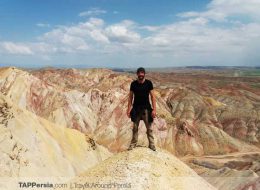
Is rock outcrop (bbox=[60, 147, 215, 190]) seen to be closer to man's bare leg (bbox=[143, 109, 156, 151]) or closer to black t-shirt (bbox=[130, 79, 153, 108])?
man's bare leg (bbox=[143, 109, 156, 151])

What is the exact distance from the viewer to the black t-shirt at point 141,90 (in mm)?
14148

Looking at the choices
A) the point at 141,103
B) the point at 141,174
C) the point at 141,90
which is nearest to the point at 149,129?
the point at 141,103

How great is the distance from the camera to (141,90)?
14.2m

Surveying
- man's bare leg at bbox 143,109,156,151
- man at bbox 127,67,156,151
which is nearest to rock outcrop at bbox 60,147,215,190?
man's bare leg at bbox 143,109,156,151

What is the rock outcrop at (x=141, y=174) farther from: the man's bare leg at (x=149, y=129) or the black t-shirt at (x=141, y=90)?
the black t-shirt at (x=141, y=90)

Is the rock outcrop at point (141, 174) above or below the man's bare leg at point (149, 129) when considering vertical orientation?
below

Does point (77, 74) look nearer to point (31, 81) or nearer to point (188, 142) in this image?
point (31, 81)

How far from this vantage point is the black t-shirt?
14.1 meters

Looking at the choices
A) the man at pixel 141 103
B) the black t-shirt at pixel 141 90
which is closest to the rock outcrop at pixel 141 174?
the man at pixel 141 103

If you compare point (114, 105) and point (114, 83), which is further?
point (114, 83)

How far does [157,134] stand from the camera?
89.1m

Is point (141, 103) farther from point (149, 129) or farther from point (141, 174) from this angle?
point (141, 174)

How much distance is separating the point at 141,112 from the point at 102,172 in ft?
7.96

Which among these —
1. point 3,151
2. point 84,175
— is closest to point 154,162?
point 84,175
